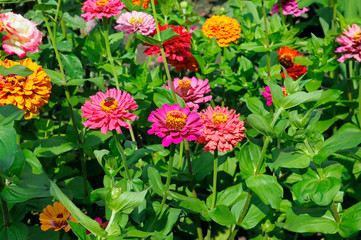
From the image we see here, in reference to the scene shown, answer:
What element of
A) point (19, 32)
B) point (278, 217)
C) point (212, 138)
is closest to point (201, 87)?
point (212, 138)

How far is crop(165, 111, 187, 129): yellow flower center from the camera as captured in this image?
1200mm

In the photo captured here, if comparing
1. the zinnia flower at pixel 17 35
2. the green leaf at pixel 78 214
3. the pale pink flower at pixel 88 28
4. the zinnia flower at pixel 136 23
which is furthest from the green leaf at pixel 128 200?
the pale pink flower at pixel 88 28

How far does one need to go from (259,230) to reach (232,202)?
213mm

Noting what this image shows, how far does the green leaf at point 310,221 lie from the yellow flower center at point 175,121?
1.78 feet

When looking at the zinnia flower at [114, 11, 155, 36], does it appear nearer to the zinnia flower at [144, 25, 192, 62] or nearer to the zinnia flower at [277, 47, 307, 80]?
the zinnia flower at [144, 25, 192, 62]

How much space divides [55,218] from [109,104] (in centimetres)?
47

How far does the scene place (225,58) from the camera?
2.16 meters

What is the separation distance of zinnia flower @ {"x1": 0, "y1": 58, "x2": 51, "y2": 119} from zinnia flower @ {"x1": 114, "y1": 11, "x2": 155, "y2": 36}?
0.49 meters

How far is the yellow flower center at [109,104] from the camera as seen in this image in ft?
4.06

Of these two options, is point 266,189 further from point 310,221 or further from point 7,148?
point 7,148

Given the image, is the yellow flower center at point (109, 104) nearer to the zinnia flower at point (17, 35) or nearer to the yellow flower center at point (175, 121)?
the yellow flower center at point (175, 121)

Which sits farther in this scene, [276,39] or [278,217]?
[276,39]

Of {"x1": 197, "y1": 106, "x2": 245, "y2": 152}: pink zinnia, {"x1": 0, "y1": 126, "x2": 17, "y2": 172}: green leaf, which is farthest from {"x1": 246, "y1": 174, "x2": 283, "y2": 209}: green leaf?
{"x1": 0, "y1": 126, "x2": 17, "y2": 172}: green leaf

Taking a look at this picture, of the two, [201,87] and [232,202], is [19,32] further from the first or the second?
[232,202]
